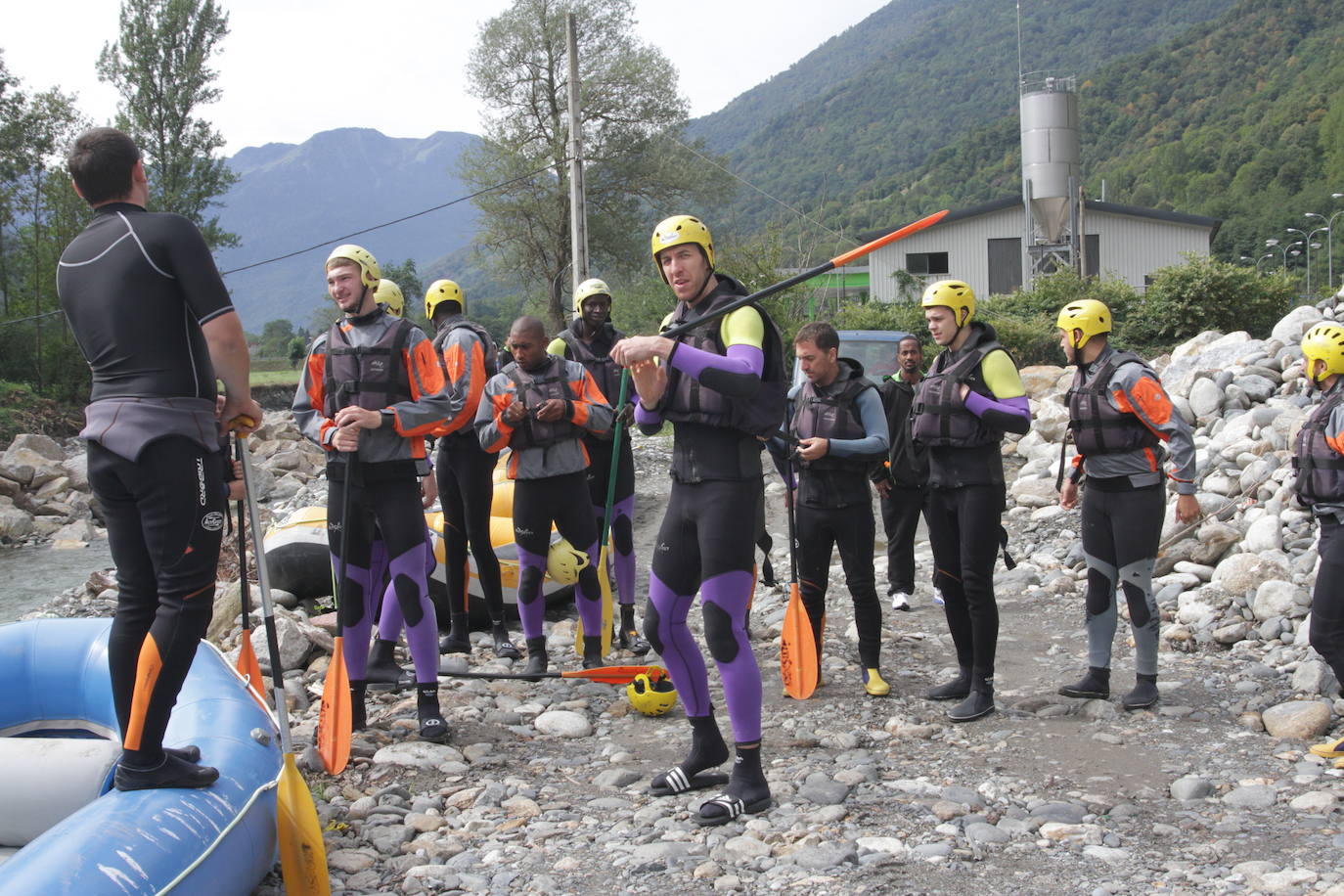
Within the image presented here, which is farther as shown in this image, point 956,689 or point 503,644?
point 503,644

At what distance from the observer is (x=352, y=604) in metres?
5.45

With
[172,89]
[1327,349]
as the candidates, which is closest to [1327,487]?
[1327,349]

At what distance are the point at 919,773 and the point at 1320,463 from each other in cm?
239

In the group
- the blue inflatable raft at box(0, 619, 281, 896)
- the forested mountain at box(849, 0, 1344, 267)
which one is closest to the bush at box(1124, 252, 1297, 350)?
the blue inflatable raft at box(0, 619, 281, 896)

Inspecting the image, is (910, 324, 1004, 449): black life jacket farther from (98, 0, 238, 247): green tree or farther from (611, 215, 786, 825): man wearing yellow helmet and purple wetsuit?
(98, 0, 238, 247): green tree

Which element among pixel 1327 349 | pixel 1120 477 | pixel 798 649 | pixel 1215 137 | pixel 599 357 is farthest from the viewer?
pixel 1215 137

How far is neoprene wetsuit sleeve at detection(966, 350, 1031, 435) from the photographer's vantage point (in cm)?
553

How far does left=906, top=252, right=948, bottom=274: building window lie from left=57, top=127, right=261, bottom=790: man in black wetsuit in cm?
3949

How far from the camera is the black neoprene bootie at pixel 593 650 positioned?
6793 millimetres

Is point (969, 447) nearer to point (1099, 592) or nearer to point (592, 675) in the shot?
point (1099, 592)

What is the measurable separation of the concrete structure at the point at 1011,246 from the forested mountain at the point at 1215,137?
3029 centimetres

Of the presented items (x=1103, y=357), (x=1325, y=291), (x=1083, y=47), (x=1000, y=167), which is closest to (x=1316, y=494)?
(x=1103, y=357)

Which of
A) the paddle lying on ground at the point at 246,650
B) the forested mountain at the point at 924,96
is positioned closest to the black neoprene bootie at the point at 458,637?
the paddle lying on ground at the point at 246,650

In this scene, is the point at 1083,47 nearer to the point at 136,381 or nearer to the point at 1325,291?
the point at 1325,291
